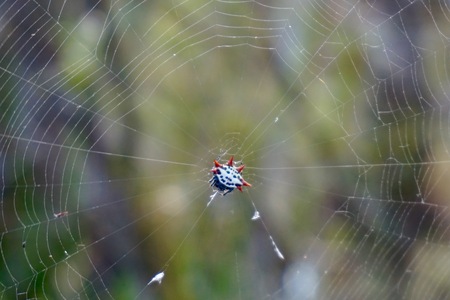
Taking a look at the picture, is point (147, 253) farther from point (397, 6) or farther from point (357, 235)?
point (397, 6)

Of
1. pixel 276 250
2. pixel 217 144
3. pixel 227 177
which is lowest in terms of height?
pixel 276 250

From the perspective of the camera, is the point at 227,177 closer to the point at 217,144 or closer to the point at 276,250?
the point at 217,144

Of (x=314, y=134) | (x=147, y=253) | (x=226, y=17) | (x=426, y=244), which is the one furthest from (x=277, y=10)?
(x=426, y=244)

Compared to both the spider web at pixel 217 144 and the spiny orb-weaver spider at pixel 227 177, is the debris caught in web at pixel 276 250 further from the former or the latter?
the spiny orb-weaver spider at pixel 227 177

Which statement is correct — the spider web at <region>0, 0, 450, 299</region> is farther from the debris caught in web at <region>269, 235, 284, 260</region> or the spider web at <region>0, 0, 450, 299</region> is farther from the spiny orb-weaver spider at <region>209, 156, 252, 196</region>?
the spiny orb-weaver spider at <region>209, 156, 252, 196</region>

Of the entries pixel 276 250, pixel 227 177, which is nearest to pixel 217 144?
pixel 227 177

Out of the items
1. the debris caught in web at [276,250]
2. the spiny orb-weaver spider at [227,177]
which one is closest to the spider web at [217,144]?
the debris caught in web at [276,250]

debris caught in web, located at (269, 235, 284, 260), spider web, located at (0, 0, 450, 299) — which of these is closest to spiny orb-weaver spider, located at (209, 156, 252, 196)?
spider web, located at (0, 0, 450, 299)
